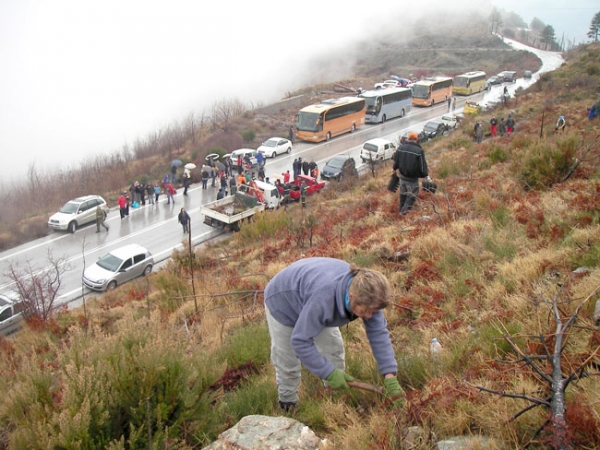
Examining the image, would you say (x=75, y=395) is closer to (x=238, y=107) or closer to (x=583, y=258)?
(x=583, y=258)

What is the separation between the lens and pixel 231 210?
21.0 metres

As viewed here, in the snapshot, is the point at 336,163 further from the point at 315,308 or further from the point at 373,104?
the point at 315,308

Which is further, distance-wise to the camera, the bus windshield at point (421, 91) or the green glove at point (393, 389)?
the bus windshield at point (421, 91)

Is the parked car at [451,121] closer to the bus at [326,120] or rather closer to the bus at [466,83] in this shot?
the bus at [326,120]

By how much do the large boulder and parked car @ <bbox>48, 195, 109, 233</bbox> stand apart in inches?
805

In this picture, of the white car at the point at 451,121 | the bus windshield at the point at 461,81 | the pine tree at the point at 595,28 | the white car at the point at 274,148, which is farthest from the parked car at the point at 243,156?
the pine tree at the point at 595,28

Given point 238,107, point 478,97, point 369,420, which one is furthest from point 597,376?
point 478,97

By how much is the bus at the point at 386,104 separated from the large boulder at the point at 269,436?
128 ft

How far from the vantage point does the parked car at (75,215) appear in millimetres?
21312

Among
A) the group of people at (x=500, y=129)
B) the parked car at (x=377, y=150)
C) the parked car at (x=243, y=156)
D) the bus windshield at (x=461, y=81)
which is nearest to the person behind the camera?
the group of people at (x=500, y=129)

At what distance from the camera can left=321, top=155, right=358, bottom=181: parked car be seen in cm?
2492

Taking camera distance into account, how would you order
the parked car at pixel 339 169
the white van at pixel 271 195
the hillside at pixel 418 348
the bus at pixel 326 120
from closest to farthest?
1. the hillside at pixel 418 348
2. the white van at pixel 271 195
3. the parked car at pixel 339 169
4. the bus at pixel 326 120

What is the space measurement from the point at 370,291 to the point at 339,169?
22.7 meters

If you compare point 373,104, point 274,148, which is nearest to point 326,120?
point 274,148
